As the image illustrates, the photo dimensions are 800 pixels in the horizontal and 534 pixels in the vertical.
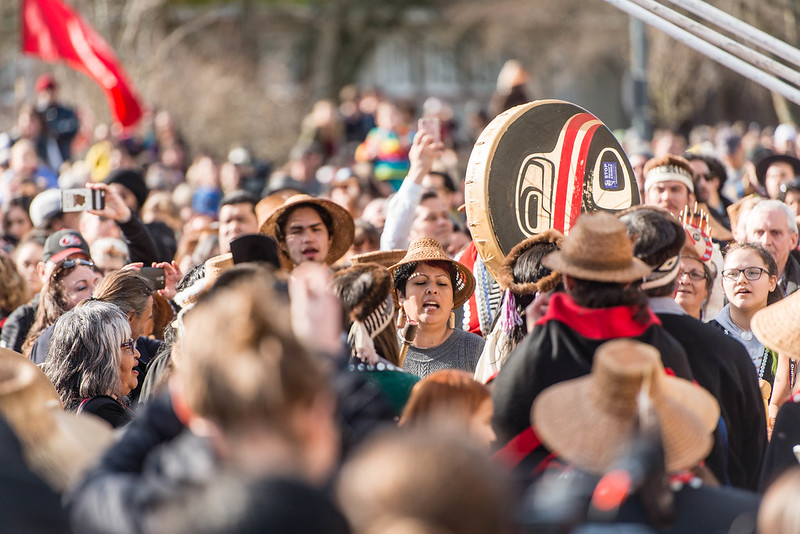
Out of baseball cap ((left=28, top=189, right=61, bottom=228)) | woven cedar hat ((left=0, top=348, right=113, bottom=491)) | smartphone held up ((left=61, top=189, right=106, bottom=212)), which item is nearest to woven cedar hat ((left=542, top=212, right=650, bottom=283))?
woven cedar hat ((left=0, top=348, right=113, bottom=491))

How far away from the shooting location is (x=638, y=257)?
3.78m

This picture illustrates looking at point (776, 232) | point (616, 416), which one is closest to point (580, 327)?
point (616, 416)

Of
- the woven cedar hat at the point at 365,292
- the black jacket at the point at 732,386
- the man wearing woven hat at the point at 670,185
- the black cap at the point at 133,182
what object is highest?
the black cap at the point at 133,182

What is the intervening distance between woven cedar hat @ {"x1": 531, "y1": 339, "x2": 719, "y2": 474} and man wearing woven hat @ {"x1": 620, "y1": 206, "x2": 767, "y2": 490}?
83 centimetres

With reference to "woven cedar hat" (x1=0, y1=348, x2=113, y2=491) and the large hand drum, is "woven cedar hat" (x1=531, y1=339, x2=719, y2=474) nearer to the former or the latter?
"woven cedar hat" (x1=0, y1=348, x2=113, y2=491)

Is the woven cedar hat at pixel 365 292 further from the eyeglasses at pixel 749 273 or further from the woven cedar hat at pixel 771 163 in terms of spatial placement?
the woven cedar hat at pixel 771 163

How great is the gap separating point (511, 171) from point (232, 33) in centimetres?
2455

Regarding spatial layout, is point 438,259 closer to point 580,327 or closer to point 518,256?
point 518,256

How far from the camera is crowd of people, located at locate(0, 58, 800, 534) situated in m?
2.23

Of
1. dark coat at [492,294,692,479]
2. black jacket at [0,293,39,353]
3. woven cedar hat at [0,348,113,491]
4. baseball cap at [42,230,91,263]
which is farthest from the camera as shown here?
baseball cap at [42,230,91,263]

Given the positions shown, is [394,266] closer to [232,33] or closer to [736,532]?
[736,532]

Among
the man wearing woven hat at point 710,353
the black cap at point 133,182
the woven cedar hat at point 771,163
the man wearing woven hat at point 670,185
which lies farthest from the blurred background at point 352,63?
the man wearing woven hat at point 710,353

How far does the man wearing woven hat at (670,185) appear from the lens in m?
6.62

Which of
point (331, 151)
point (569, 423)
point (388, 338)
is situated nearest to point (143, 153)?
point (331, 151)
